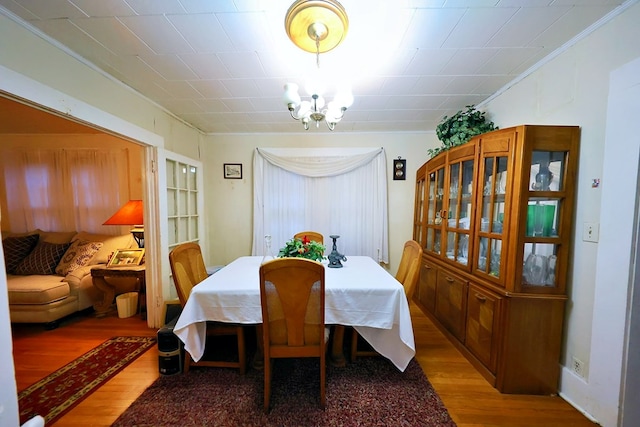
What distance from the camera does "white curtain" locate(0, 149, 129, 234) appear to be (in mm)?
3020

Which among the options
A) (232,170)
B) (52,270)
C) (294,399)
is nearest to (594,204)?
(294,399)

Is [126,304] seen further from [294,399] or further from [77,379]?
[294,399]

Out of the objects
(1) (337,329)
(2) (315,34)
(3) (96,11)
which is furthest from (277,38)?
(1) (337,329)

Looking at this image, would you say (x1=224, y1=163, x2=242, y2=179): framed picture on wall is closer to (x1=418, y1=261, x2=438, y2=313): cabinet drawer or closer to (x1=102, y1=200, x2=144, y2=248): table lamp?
(x1=102, y1=200, x2=144, y2=248): table lamp

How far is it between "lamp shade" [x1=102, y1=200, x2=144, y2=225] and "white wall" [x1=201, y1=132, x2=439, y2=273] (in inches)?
33.0

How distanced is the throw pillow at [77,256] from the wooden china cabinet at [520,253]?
4.16 meters

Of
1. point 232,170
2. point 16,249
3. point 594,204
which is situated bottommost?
point 16,249

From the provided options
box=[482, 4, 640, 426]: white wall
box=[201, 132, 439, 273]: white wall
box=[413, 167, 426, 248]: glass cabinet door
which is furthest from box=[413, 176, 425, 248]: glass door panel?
box=[482, 4, 640, 426]: white wall

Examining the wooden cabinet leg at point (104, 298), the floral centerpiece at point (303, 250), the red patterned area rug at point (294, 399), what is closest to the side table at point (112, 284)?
the wooden cabinet leg at point (104, 298)

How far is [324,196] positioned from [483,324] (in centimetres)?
224

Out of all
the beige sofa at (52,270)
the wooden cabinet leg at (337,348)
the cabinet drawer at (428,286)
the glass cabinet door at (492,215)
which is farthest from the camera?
the cabinet drawer at (428,286)

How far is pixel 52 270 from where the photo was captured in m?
2.60

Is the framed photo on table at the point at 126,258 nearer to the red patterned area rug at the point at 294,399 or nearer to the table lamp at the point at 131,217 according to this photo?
the table lamp at the point at 131,217

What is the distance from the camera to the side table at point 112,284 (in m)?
2.45
